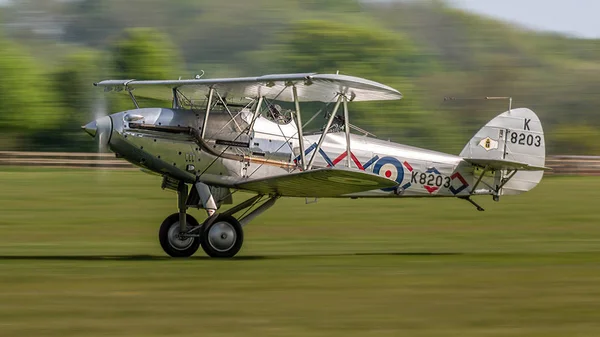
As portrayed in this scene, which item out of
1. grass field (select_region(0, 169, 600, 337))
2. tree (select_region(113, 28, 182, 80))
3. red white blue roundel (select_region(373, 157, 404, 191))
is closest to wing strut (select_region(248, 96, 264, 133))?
grass field (select_region(0, 169, 600, 337))

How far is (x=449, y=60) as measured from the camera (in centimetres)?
13012

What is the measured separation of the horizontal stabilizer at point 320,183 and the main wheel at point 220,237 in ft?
2.05

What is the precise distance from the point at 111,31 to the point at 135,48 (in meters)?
104

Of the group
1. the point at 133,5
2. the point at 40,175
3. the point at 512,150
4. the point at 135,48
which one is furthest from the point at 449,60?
the point at 512,150

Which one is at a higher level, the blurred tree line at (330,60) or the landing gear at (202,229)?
the blurred tree line at (330,60)

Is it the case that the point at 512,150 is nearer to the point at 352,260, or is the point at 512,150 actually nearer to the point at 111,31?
the point at 352,260

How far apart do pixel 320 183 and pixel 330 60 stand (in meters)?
71.9

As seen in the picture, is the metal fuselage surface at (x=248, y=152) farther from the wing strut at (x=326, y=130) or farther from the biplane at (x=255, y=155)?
the wing strut at (x=326, y=130)

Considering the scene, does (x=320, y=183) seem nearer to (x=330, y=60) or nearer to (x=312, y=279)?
(x=312, y=279)

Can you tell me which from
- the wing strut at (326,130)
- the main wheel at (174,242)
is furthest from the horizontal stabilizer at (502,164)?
the main wheel at (174,242)

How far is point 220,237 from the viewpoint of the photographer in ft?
52.1

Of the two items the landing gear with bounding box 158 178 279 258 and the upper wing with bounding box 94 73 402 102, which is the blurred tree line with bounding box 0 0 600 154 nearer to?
the upper wing with bounding box 94 73 402 102

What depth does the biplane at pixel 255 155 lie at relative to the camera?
51.6ft

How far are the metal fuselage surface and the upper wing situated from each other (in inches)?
15.6
